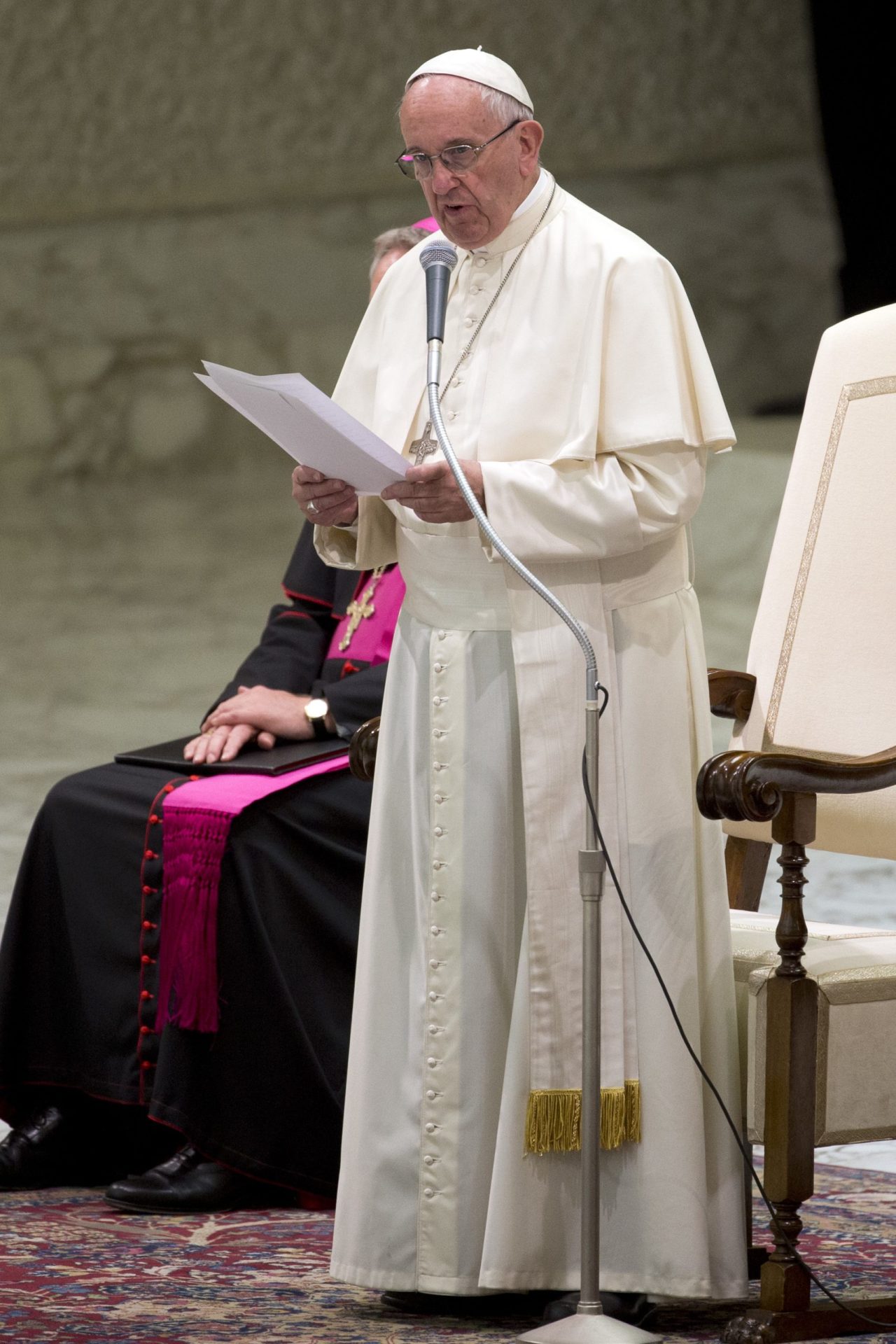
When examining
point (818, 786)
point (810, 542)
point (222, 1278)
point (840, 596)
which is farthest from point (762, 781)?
point (222, 1278)

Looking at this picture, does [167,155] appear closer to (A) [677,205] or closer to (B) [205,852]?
(A) [677,205]

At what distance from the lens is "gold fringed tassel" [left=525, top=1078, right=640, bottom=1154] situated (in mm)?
3162

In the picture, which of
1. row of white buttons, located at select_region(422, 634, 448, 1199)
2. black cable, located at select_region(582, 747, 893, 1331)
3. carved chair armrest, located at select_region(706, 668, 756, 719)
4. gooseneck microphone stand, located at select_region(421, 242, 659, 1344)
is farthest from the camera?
carved chair armrest, located at select_region(706, 668, 756, 719)

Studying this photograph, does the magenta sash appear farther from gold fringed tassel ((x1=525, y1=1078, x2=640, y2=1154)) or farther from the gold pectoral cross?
gold fringed tassel ((x1=525, y1=1078, x2=640, y2=1154))

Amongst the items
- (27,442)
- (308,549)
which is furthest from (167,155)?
(308,549)

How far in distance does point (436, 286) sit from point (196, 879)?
166 centimetres

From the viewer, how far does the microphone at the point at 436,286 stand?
2.92 m

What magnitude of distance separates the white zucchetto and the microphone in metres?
0.35

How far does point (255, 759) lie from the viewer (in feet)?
14.3

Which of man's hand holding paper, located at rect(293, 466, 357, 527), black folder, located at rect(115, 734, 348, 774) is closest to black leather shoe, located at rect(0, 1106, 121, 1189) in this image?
black folder, located at rect(115, 734, 348, 774)

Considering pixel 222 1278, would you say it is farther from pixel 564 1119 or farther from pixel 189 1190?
pixel 564 1119

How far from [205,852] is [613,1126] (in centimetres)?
131

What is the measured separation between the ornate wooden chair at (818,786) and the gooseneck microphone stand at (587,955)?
290mm

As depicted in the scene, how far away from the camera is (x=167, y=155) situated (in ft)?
43.0
